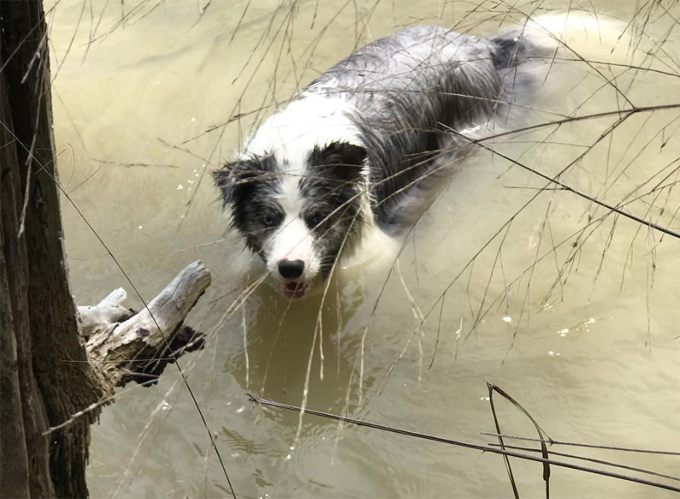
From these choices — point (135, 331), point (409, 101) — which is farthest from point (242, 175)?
point (409, 101)

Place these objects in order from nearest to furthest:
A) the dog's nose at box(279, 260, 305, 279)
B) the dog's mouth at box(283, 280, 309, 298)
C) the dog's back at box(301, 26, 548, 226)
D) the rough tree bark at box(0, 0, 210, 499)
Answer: the rough tree bark at box(0, 0, 210, 499) < the dog's nose at box(279, 260, 305, 279) < the dog's mouth at box(283, 280, 309, 298) < the dog's back at box(301, 26, 548, 226)

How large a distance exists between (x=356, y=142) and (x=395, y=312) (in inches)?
39.1

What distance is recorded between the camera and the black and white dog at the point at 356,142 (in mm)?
3535

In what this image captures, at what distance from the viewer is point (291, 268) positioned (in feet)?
11.0

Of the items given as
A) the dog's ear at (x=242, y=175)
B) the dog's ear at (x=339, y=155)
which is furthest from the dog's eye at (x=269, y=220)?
the dog's ear at (x=339, y=155)

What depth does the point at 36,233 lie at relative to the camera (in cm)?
193

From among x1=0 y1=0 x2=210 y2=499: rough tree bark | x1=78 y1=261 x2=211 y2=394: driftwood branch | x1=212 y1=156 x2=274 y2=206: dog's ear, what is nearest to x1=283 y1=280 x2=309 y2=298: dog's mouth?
x1=212 y1=156 x2=274 y2=206: dog's ear

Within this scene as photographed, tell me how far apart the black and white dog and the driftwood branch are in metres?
0.39

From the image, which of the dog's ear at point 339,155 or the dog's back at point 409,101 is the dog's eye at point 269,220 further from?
the dog's back at point 409,101

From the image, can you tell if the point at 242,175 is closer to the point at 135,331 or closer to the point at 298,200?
the point at 298,200

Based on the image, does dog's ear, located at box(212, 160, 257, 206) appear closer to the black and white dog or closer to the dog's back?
the black and white dog

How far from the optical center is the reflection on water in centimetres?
304

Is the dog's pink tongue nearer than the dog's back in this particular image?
Yes

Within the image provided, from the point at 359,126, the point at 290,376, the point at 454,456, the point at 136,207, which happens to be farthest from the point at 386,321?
the point at 136,207
